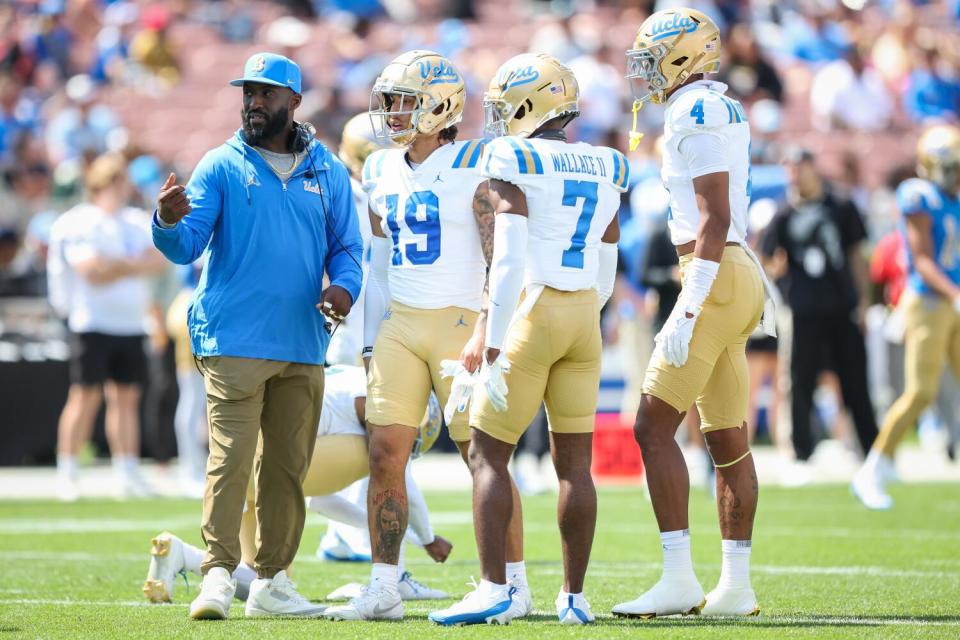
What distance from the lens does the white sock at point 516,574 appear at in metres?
5.50

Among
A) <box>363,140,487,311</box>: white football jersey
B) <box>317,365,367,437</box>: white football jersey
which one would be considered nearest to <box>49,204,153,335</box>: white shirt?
<box>317,365,367,437</box>: white football jersey

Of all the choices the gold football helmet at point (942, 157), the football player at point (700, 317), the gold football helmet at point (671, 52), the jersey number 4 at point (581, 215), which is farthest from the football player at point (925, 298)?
the jersey number 4 at point (581, 215)

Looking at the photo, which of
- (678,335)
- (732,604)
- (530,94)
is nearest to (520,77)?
(530,94)

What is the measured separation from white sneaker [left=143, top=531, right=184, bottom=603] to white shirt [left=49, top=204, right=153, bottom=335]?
5492 millimetres

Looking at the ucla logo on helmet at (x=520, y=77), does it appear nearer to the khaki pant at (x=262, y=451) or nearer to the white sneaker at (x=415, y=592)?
the khaki pant at (x=262, y=451)

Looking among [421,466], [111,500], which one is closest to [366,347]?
[111,500]

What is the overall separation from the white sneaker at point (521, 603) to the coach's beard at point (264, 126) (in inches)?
74.5

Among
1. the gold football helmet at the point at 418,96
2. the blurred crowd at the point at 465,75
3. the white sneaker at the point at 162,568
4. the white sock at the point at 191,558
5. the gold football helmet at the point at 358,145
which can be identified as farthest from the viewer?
the blurred crowd at the point at 465,75

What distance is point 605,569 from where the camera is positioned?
23.7ft

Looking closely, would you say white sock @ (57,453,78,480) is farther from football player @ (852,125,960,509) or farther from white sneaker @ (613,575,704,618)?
white sneaker @ (613,575,704,618)

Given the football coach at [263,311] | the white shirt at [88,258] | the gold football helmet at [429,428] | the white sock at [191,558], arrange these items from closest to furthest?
the football coach at [263,311]
the white sock at [191,558]
the gold football helmet at [429,428]
the white shirt at [88,258]

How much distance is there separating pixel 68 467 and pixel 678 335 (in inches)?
266

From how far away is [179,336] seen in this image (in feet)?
37.9

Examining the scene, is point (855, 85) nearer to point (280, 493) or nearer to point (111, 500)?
point (111, 500)
